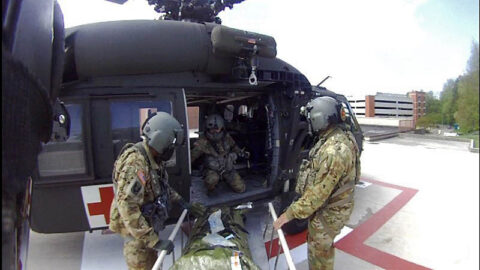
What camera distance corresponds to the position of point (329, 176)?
2.17 metres

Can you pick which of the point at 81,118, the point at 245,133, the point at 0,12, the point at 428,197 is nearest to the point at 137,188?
the point at 81,118

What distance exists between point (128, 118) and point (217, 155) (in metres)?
1.88

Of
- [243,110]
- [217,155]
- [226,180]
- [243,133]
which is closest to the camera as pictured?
[226,180]

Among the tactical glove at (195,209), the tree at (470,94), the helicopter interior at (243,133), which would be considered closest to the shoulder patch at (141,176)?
the tactical glove at (195,209)

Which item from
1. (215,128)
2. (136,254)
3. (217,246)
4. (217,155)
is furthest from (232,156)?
(217,246)

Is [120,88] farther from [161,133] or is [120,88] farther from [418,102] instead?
[418,102]

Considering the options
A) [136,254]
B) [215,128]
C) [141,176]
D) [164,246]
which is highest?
[215,128]

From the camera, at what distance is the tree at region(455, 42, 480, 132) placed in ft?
3.09

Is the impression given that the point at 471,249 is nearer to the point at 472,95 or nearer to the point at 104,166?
the point at 472,95

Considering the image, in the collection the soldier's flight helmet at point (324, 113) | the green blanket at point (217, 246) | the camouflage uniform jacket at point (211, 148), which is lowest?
the green blanket at point (217, 246)

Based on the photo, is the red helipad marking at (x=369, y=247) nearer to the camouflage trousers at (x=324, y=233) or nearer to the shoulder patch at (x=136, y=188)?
the camouflage trousers at (x=324, y=233)

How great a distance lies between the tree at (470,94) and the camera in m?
0.94

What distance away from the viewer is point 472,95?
96 centimetres

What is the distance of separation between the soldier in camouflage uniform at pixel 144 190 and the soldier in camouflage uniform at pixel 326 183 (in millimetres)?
945
